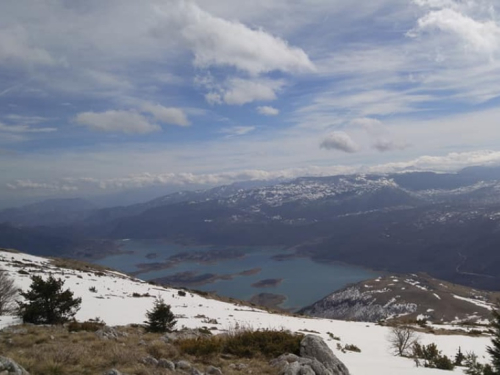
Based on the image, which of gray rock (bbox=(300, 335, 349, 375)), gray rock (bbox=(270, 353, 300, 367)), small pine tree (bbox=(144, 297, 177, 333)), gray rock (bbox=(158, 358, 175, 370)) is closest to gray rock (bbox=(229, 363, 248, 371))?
gray rock (bbox=(270, 353, 300, 367))

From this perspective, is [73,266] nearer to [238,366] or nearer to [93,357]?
[93,357]

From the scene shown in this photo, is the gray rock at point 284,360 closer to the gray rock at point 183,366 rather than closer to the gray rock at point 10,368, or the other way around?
the gray rock at point 183,366

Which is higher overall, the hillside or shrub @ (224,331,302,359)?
shrub @ (224,331,302,359)

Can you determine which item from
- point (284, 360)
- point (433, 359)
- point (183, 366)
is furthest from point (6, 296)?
point (433, 359)

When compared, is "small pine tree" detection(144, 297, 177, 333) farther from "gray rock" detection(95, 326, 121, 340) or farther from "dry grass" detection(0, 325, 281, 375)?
"dry grass" detection(0, 325, 281, 375)

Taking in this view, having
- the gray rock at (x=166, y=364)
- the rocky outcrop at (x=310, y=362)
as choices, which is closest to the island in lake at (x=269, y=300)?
the rocky outcrop at (x=310, y=362)

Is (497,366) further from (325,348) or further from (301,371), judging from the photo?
(301,371)
